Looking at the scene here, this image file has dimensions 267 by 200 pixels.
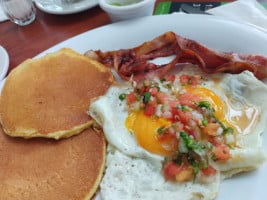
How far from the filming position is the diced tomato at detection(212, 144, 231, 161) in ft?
4.33

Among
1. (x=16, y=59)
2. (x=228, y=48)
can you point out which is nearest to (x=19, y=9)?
(x=16, y=59)

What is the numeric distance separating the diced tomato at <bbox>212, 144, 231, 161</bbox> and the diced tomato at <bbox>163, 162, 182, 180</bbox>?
140 mm

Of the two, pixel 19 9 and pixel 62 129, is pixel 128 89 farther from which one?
pixel 19 9

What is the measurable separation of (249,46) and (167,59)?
0.39m

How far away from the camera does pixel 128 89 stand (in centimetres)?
164

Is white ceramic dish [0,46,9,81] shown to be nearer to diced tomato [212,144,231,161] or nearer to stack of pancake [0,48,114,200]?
stack of pancake [0,48,114,200]

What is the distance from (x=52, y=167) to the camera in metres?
1.41

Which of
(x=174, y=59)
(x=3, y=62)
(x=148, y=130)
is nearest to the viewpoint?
(x=148, y=130)

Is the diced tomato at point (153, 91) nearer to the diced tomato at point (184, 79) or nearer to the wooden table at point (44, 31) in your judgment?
the diced tomato at point (184, 79)

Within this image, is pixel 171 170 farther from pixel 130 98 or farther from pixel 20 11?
pixel 20 11

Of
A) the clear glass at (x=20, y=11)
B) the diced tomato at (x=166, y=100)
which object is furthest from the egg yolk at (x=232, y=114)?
the clear glass at (x=20, y=11)

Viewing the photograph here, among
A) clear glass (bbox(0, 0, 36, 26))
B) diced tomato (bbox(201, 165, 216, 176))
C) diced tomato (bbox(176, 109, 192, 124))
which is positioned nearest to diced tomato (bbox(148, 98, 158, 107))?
diced tomato (bbox(176, 109, 192, 124))

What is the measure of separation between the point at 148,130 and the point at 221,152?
295mm

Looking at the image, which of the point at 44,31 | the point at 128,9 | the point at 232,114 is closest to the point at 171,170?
the point at 232,114
